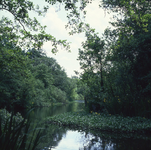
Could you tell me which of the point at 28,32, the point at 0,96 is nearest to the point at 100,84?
the point at 28,32

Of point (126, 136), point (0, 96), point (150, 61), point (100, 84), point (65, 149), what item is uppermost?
point (150, 61)

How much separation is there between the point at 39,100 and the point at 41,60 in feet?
57.8

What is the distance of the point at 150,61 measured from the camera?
10.9 meters

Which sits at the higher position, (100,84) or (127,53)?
(127,53)

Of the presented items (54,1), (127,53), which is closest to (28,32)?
(54,1)

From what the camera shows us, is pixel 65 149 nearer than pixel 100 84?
Yes

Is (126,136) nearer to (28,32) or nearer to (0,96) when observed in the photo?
(28,32)

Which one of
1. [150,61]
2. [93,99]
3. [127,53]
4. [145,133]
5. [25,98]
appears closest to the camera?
[145,133]

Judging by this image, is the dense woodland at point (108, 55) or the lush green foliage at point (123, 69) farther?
the lush green foliage at point (123, 69)

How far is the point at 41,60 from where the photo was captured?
44594 millimetres

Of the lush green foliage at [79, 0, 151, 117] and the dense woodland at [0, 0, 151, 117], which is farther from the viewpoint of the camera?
the lush green foliage at [79, 0, 151, 117]

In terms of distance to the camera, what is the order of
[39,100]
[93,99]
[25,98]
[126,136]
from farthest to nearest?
1. [39,100]
2. [25,98]
3. [93,99]
4. [126,136]

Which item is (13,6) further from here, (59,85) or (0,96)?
(59,85)

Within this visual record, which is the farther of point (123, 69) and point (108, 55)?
point (108, 55)
